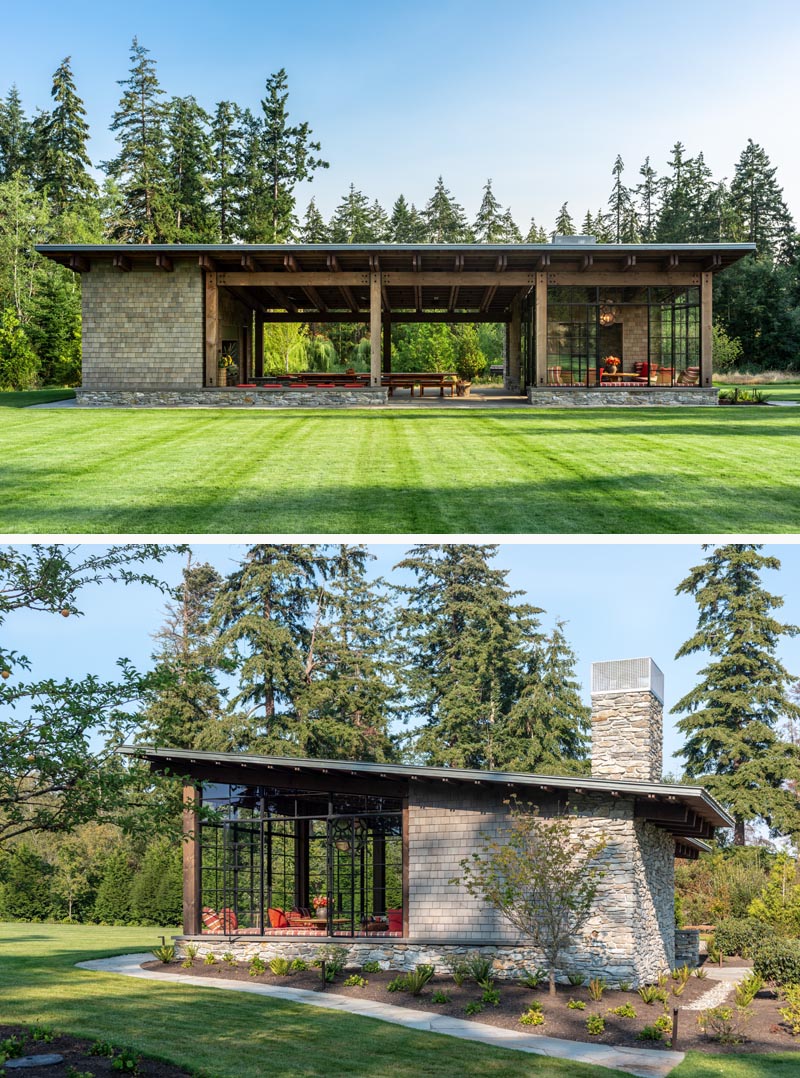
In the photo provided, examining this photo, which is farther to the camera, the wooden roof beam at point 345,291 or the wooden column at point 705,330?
the wooden column at point 705,330

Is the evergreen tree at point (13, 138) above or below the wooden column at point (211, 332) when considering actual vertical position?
above

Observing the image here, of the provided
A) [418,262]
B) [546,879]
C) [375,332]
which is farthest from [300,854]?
[418,262]

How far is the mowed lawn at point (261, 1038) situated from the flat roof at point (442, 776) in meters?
2.39

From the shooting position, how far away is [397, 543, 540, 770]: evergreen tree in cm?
3338

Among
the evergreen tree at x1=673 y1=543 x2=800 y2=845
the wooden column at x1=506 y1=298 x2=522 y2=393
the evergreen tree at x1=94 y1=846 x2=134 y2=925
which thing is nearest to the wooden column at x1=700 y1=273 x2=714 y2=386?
the wooden column at x1=506 y1=298 x2=522 y2=393

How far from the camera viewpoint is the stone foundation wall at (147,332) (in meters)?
25.5

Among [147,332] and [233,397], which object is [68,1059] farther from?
[147,332]

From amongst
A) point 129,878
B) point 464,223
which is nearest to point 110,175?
point 464,223

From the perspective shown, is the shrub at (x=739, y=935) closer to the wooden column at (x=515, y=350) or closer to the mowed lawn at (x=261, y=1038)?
the mowed lawn at (x=261, y=1038)

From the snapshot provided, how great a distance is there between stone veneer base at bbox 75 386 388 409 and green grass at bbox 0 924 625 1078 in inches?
562

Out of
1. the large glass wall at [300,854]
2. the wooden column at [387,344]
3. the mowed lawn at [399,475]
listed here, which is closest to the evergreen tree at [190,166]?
the wooden column at [387,344]

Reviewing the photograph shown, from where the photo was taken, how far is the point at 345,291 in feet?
97.1

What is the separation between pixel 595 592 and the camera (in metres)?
33.7

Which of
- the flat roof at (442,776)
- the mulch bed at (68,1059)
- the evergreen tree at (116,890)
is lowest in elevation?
the evergreen tree at (116,890)
